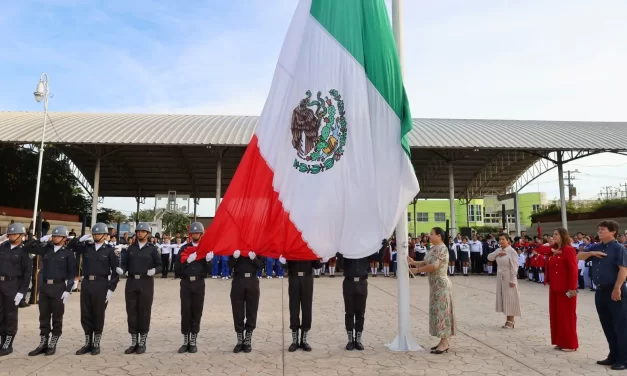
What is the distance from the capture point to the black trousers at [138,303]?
576 cm

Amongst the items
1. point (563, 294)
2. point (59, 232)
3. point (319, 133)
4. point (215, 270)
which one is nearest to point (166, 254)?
point (215, 270)

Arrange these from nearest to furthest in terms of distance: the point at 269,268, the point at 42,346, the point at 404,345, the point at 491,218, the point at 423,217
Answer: the point at 42,346
the point at 404,345
the point at 269,268
the point at 423,217
the point at 491,218

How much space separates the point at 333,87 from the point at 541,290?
1046 cm

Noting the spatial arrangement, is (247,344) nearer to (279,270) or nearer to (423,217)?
(279,270)

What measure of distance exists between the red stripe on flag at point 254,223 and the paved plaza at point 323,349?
1307mm

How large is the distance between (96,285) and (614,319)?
21.4 feet

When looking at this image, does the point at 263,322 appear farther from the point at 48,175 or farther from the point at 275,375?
the point at 48,175

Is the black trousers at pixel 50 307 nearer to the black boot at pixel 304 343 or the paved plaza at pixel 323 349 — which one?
the paved plaza at pixel 323 349

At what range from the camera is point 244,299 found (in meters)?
5.97

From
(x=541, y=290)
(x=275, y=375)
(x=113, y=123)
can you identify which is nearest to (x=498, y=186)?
(x=541, y=290)

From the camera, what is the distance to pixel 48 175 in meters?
28.7


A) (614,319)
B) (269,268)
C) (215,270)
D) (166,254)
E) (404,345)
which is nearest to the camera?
(614,319)

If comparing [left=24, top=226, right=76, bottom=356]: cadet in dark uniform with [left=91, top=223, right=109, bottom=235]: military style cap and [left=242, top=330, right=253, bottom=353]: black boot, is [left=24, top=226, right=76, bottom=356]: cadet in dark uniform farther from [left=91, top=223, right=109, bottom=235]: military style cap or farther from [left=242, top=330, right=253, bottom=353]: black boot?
[left=242, top=330, right=253, bottom=353]: black boot

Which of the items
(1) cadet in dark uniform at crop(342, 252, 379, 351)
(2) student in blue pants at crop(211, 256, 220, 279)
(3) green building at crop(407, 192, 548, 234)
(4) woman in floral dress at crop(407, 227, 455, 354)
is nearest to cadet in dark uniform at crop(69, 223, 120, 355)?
(1) cadet in dark uniform at crop(342, 252, 379, 351)
